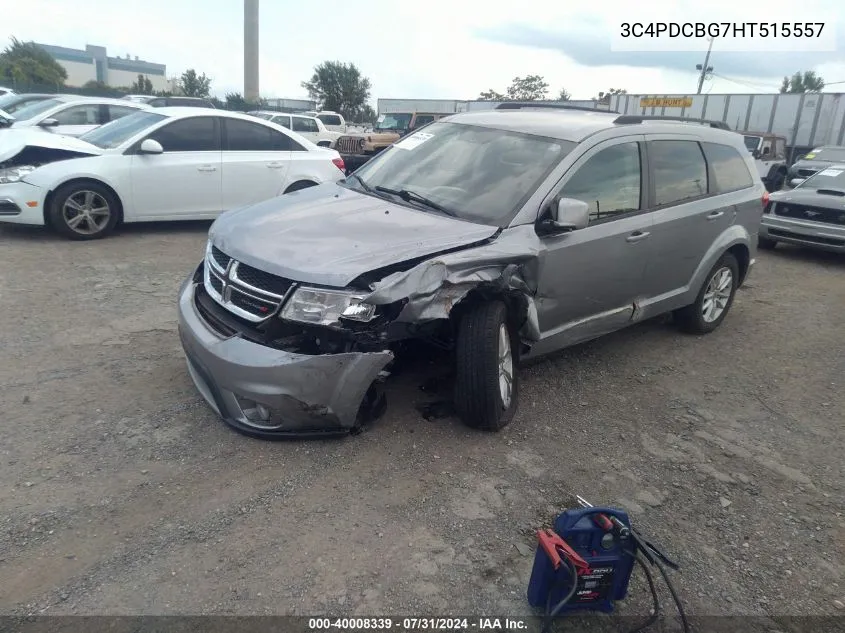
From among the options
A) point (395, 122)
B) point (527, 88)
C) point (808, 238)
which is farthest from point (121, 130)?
point (527, 88)

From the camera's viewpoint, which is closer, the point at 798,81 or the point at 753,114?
the point at 753,114

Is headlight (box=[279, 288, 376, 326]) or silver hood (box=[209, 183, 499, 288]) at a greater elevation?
silver hood (box=[209, 183, 499, 288])

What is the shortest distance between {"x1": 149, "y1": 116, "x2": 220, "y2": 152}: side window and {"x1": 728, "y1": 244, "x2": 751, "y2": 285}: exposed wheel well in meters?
6.23

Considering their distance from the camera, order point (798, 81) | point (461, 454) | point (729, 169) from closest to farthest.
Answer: point (461, 454) < point (729, 169) < point (798, 81)

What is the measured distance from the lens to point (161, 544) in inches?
105

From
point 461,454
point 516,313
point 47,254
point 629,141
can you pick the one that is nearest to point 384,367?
point 461,454

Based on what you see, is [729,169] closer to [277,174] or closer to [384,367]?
[384,367]

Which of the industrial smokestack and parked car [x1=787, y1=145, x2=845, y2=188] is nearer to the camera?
parked car [x1=787, y1=145, x2=845, y2=188]

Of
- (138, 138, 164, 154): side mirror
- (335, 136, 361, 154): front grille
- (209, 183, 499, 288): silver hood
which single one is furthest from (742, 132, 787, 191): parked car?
(209, 183, 499, 288): silver hood

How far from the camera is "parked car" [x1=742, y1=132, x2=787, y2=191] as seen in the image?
16.0 meters

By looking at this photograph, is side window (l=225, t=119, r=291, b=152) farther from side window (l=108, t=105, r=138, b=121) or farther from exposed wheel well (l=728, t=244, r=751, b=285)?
exposed wheel well (l=728, t=244, r=751, b=285)

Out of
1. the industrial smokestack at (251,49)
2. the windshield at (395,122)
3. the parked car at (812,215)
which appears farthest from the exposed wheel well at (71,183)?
the industrial smokestack at (251,49)

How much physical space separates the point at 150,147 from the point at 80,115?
4360 millimetres

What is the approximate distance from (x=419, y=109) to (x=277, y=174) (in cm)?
2207
